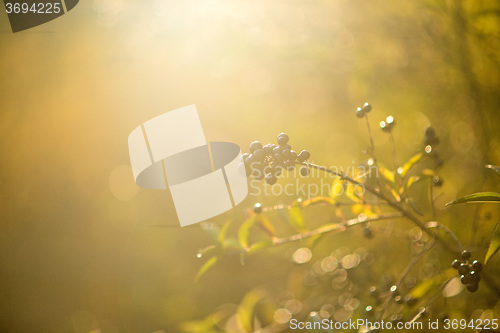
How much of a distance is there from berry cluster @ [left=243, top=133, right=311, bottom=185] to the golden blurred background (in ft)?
1.48

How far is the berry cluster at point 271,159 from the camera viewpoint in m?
0.55

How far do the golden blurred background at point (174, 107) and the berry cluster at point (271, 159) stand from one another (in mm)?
452

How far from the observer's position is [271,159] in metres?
0.57

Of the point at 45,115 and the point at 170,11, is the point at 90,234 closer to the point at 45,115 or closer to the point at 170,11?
the point at 45,115

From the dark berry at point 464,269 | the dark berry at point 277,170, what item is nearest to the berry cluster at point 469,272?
the dark berry at point 464,269

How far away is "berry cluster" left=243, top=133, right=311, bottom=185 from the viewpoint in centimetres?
55

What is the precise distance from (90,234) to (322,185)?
1.00m

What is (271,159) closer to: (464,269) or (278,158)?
(278,158)

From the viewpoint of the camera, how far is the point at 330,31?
0.99 m

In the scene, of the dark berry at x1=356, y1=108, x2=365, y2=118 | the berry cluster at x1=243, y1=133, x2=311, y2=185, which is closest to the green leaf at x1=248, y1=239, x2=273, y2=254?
the berry cluster at x1=243, y1=133, x2=311, y2=185

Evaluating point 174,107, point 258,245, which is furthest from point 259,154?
point 174,107

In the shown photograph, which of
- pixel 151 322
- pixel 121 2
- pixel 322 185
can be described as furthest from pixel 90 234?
pixel 322 185

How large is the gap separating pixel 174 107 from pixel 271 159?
2.58 feet

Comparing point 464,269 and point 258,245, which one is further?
point 258,245
